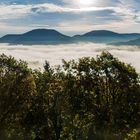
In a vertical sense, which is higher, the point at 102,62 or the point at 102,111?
the point at 102,62

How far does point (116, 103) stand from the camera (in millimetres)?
70250

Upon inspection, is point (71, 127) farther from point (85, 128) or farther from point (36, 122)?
point (36, 122)

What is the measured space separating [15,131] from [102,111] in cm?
1904

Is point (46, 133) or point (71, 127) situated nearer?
point (71, 127)

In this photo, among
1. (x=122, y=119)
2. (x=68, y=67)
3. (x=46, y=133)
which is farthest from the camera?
(x=46, y=133)

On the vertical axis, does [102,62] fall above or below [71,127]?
above

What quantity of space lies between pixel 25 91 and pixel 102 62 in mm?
12689

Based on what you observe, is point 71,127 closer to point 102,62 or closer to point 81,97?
point 81,97

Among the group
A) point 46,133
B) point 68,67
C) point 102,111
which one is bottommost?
point 46,133

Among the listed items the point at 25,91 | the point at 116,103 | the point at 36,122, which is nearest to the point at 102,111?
the point at 116,103

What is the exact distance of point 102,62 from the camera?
7131 centimetres

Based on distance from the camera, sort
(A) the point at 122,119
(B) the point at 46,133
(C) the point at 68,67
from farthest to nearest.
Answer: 1. (B) the point at 46,133
2. (C) the point at 68,67
3. (A) the point at 122,119

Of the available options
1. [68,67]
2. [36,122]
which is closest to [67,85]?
[68,67]

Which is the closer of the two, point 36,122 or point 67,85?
point 67,85
